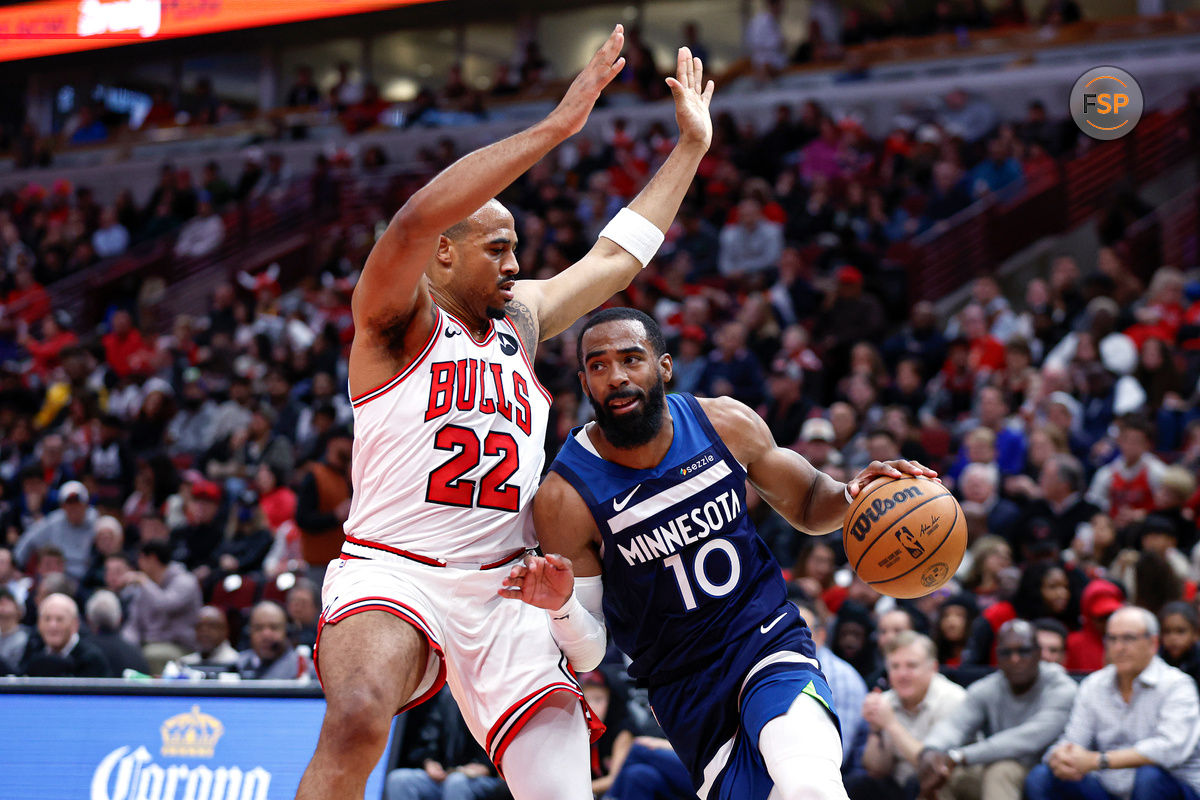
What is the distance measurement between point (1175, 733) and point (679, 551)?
3606mm

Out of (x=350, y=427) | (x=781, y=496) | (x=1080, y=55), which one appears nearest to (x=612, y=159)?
(x=1080, y=55)

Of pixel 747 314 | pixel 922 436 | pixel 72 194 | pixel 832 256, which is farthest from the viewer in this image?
pixel 72 194

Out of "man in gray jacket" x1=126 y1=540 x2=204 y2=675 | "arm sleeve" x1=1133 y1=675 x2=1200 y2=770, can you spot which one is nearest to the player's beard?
"arm sleeve" x1=1133 y1=675 x2=1200 y2=770

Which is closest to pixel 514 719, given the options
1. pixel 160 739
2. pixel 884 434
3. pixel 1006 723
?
pixel 160 739

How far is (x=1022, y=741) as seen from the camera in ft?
21.9

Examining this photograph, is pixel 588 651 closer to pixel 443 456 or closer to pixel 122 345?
pixel 443 456

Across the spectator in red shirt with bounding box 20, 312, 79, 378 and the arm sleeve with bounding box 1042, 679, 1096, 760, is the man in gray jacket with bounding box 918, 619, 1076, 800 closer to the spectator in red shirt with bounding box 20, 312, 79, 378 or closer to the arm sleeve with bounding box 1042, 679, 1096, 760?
the arm sleeve with bounding box 1042, 679, 1096, 760

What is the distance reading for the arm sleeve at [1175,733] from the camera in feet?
20.9

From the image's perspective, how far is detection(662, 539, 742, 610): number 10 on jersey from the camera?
165 inches

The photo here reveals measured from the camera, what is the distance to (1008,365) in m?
10.9

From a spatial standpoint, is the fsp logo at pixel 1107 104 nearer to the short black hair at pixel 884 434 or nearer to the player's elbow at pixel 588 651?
the short black hair at pixel 884 434

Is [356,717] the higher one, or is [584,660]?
[356,717]

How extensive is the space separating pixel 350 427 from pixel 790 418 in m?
3.97

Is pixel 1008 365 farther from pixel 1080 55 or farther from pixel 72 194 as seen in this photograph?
pixel 72 194
